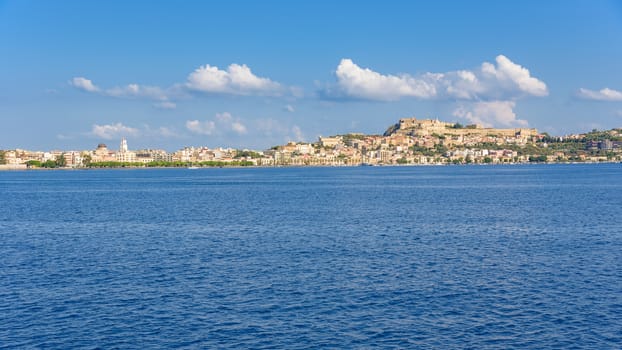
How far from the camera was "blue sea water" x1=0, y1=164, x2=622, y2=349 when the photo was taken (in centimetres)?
1927

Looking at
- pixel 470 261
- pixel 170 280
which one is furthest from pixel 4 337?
pixel 470 261

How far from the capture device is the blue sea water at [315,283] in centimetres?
1927

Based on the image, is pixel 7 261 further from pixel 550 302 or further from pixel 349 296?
pixel 550 302

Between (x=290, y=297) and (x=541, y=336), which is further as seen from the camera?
(x=290, y=297)

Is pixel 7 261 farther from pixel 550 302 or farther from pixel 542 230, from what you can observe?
pixel 542 230

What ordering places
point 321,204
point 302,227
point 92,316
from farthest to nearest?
point 321,204
point 302,227
point 92,316

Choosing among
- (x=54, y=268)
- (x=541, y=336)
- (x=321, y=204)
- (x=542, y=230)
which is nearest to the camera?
(x=541, y=336)

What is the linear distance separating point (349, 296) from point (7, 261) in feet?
54.5

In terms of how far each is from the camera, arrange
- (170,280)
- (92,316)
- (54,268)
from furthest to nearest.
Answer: (54,268), (170,280), (92,316)

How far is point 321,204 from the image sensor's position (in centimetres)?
6291

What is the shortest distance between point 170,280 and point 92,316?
Answer: 207 inches

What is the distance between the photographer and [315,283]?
999 inches

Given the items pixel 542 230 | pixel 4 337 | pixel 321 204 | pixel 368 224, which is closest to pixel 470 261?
pixel 542 230

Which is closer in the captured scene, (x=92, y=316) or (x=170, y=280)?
(x=92, y=316)
